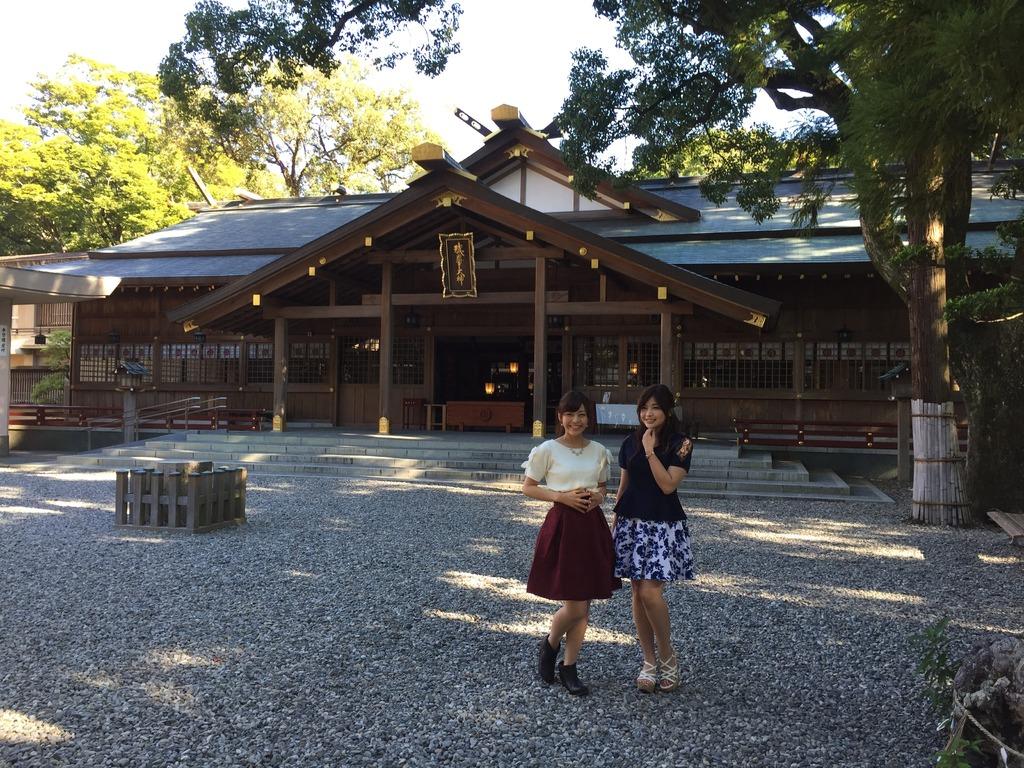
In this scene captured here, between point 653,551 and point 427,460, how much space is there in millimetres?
8489

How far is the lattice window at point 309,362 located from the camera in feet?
53.3

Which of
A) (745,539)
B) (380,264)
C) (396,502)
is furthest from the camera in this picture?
(380,264)

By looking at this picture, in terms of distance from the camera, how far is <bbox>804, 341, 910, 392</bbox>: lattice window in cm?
1318

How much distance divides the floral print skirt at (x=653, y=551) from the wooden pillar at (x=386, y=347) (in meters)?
9.92

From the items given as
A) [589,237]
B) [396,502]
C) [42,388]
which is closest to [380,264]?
[589,237]

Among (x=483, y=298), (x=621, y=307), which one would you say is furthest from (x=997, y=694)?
(x=483, y=298)

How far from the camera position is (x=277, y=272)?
41.6 feet

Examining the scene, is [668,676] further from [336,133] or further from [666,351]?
[336,133]

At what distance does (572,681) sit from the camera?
3.24 metres

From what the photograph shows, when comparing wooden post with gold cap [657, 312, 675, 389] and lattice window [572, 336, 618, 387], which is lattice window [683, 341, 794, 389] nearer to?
lattice window [572, 336, 618, 387]

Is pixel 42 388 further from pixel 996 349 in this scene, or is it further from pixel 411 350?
pixel 996 349

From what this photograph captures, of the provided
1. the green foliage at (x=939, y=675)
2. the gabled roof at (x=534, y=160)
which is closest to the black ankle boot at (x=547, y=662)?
the green foliage at (x=939, y=675)

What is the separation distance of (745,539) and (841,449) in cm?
655

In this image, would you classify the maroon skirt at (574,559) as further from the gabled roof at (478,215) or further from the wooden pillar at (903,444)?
the wooden pillar at (903,444)
